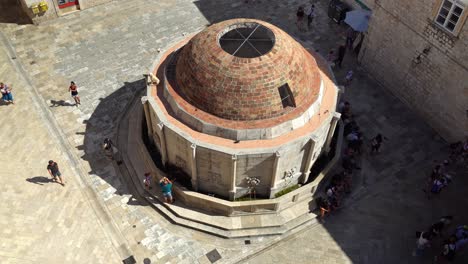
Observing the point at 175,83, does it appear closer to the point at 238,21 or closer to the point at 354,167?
the point at 238,21

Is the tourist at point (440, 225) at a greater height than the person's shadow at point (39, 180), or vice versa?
the tourist at point (440, 225)

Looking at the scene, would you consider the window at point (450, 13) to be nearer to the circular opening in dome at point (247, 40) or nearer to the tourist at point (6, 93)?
the circular opening in dome at point (247, 40)

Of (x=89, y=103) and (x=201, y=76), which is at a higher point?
(x=201, y=76)

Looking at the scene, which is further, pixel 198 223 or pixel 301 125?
pixel 198 223

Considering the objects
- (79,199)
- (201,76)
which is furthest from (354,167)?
(79,199)

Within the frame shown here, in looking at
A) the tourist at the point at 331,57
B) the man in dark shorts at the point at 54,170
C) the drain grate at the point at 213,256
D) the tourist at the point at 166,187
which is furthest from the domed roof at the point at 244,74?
the tourist at the point at 331,57

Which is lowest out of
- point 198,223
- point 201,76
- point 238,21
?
point 198,223

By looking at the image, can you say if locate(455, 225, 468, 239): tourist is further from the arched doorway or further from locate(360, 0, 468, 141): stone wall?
the arched doorway
